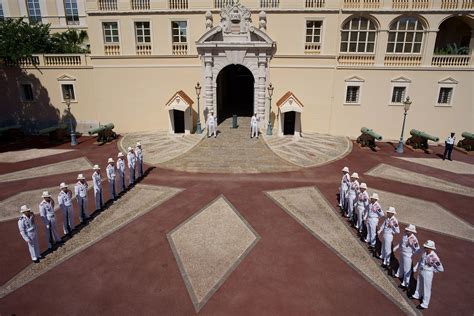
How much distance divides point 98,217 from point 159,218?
2.69 meters

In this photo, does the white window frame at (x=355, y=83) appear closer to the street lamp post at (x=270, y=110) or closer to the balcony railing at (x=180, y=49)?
the street lamp post at (x=270, y=110)

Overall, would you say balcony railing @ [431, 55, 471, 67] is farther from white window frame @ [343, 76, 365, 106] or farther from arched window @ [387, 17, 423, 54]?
white window frame @ [343, 76, 365, 106]

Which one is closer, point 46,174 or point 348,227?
point 348,227

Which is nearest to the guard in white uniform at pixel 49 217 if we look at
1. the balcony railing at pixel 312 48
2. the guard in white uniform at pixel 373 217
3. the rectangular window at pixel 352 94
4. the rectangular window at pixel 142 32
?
the guard in white uniform at pixel 373 217

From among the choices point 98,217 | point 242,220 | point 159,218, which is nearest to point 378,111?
point 242,220

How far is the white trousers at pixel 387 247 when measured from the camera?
10281 millimetres

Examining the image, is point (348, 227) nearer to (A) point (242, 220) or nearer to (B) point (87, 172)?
(A) point (242, 220)

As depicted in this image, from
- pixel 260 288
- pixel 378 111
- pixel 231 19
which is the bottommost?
pixel 260 288

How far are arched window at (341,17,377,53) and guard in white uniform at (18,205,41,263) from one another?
85.0ft

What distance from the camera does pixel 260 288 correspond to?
9547 millimetres

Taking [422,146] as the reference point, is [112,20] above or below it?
above

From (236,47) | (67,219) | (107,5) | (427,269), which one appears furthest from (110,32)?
(427,269)

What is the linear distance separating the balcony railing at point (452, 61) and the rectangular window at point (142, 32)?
959 inches

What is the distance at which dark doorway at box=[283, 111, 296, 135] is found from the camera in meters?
27.3
